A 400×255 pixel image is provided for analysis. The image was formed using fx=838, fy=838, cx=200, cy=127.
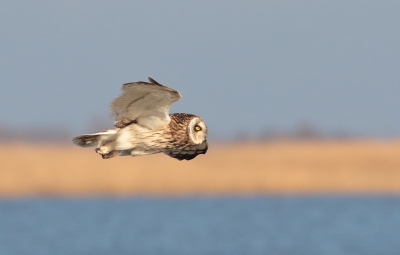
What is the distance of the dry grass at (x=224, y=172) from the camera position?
62.3 feet

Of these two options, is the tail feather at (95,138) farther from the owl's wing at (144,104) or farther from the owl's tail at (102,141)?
the owl's wing at (144,104)

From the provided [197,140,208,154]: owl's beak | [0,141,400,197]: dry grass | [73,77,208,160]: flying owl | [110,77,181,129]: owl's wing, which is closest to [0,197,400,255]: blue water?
[0,141,400,197]: dry grass

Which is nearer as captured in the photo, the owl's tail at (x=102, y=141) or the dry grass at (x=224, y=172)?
the owl's tail at (x=102, y=141)

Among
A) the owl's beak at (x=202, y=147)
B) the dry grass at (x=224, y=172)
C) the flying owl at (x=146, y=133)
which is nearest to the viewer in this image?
the flying owl at (x=146, y=133)

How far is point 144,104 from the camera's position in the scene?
652 cm

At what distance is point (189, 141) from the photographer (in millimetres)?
6711

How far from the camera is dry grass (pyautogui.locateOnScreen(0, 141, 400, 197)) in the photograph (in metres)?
19.0

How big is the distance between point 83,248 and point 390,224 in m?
7.68

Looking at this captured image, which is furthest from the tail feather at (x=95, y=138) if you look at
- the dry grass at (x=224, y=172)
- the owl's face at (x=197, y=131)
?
the dry grass at (x=224, y=172)

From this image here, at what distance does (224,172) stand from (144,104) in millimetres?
13420

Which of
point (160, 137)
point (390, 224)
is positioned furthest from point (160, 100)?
point (390, 224)

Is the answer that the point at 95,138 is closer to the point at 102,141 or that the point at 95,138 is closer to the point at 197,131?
the point at 102,141

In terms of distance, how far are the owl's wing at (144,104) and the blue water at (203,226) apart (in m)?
11.0

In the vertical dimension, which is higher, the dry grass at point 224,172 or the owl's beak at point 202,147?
the owl's beak at point 202,147
